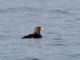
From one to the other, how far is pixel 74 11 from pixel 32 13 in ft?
8.05

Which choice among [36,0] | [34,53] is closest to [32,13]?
[36,0]

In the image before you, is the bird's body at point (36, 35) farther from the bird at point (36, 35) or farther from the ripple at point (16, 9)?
the ripple at point (16, 9)

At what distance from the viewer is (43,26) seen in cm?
3169

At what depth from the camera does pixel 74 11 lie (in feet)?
123

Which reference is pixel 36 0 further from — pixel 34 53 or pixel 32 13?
pixel 34 53

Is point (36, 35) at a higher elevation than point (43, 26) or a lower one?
lower

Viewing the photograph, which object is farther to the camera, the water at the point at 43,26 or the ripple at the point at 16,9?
the ripple at the point at 16,9

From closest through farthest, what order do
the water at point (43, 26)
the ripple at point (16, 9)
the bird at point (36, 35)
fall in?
the water at point (43, 26)
the bird at point (36, 35)
the ripple at point (16, 9)

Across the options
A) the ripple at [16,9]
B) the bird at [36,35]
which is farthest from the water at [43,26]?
the bird at [36,35]

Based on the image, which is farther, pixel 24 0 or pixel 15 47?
pixel 24 0

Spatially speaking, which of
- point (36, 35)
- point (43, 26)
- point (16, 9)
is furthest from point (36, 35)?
point (16, 9)

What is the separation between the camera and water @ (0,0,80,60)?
24.9 metres

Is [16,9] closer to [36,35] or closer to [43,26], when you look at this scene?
[43,26]

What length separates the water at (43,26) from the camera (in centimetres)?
2489
